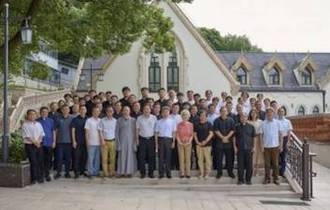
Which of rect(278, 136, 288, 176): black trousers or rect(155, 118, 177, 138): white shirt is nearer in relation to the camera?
rect(155, 118, 177, 138): white shirt

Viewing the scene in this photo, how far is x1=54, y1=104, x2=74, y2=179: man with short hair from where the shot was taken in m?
14.7

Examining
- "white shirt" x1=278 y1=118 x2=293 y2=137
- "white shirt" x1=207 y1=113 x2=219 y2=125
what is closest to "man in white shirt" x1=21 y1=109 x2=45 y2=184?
"white shirt" x1=207 y1=113 x2=219 y2=125

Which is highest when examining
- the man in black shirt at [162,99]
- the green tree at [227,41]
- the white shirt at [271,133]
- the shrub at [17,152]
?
the green tree at [227,41]

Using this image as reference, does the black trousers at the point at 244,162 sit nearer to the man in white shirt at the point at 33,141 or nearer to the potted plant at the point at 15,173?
the man in white shirt at the point at 33,141

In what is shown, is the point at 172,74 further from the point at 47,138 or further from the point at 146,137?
the point at 47,138

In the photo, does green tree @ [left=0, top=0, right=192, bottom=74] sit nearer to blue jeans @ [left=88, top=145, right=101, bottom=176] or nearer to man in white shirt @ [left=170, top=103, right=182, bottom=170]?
man in white shirt @ [left=170, top=103, right=182, bottom=170]

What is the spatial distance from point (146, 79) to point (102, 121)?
3128cm

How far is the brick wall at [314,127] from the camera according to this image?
82.2 feet

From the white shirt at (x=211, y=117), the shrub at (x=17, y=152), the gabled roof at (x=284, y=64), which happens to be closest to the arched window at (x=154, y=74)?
the gabled roof at (x=284, y=64)

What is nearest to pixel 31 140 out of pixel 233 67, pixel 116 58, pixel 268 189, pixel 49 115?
pixel 49 115

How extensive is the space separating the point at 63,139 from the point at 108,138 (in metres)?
1.17

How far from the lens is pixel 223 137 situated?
575 inches

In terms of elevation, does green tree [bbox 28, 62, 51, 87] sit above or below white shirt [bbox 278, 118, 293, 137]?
above

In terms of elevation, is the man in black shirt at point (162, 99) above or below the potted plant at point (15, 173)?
above
